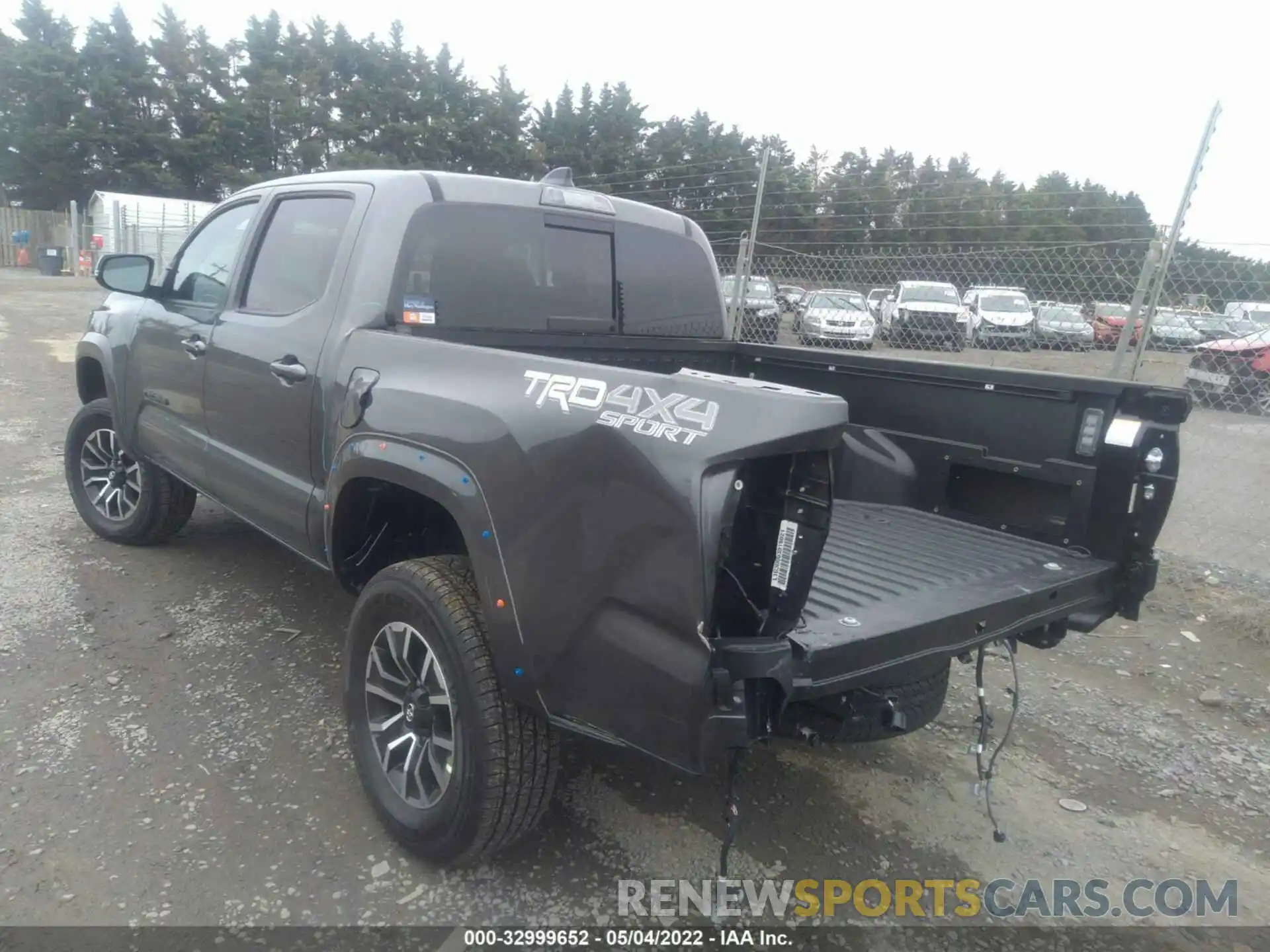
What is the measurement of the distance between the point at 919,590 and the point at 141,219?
2910 cm

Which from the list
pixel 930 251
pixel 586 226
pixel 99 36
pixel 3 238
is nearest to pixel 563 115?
pixel 3 238

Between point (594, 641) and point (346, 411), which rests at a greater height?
point (346, 411)

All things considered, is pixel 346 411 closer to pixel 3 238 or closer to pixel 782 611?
pixel 782 611

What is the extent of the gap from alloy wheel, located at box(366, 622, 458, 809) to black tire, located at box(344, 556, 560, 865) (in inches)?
1.5

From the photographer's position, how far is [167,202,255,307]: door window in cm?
389

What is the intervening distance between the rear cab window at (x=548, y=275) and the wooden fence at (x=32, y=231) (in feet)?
111

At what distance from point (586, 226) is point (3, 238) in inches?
1426

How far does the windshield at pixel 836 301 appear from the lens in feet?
27.1

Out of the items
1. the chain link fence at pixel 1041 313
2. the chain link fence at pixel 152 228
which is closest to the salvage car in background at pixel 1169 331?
the chain link fence at pixel 1041 313

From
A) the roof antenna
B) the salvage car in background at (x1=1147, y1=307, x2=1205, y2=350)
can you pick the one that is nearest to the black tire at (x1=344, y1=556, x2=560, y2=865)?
the roof antenna

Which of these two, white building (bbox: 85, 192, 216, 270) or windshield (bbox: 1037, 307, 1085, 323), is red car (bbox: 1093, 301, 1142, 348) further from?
white building (bbox: 85, 192, 216, 270)

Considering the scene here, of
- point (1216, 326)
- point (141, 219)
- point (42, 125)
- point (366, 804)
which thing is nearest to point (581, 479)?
point (366, 804)

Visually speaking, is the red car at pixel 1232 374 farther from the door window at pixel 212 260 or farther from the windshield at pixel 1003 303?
the door window at pixel 212 260

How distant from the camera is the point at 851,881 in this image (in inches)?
104
